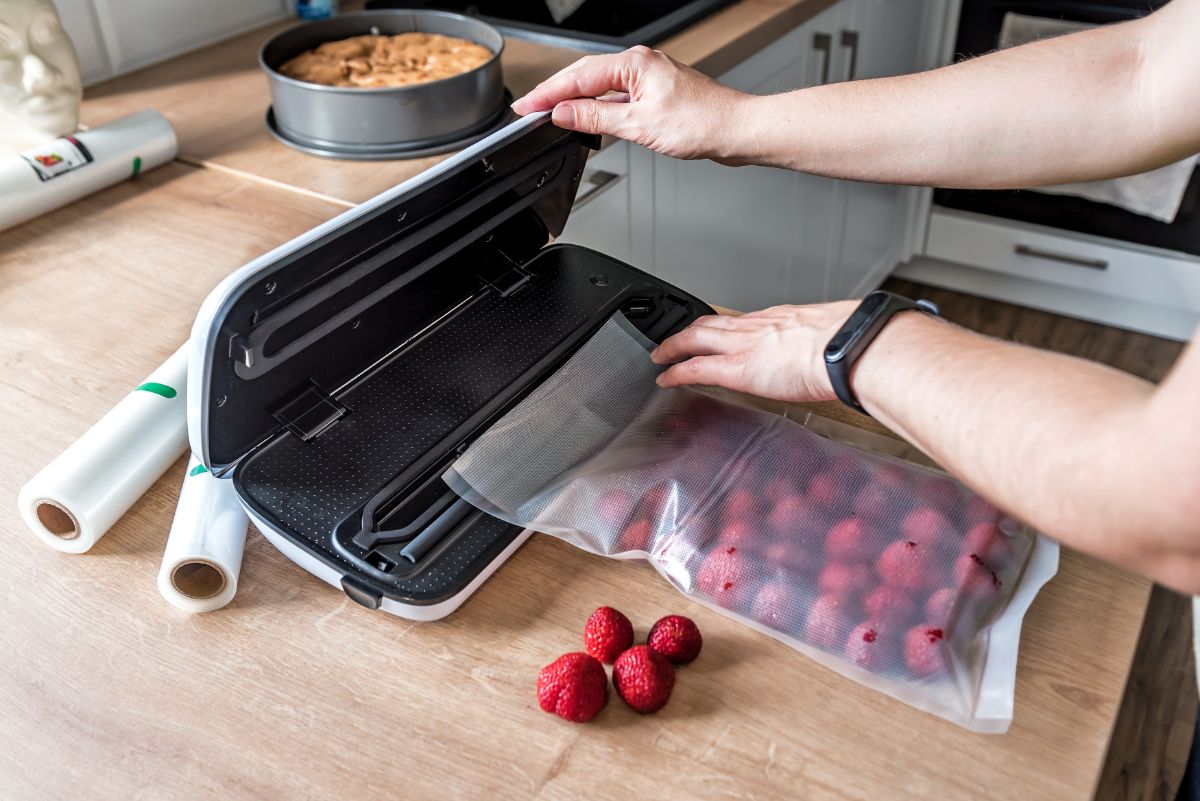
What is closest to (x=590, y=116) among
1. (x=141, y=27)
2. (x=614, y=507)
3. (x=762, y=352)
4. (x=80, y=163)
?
(x=762, y=352)

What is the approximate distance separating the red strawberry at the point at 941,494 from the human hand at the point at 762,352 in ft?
0.35

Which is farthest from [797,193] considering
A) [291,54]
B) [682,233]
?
[291,54]

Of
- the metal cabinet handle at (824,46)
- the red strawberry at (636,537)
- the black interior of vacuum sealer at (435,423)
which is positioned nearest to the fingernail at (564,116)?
the black interior of vacuum sealer at (435,423)

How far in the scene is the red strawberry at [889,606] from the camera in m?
0.73

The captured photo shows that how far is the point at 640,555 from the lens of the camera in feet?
2.67

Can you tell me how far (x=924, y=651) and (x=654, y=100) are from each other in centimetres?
61

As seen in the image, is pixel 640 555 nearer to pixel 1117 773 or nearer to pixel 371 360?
pixel 371 360

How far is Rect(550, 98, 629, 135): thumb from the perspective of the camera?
3.28 feet

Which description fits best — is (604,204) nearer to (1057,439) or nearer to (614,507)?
(614,507)

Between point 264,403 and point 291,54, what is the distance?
0.74 metres

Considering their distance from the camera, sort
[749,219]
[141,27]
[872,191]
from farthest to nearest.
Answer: [872,191] → [749,219] → [141,27]

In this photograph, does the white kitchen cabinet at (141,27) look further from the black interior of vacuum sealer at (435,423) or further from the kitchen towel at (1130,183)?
the kitchen towel at (1130,183)

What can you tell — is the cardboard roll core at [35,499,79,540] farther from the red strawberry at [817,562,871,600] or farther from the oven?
the oven

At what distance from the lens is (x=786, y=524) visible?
807mm
